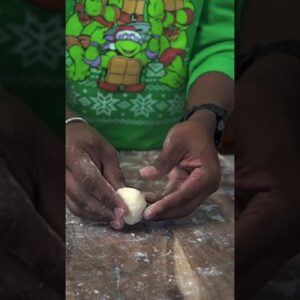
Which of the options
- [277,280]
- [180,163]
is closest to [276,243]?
[277,280]

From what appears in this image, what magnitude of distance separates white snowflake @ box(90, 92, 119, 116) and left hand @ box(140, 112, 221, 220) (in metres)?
0.06

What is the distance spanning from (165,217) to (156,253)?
0.05 meters

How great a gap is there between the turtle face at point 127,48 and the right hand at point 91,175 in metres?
0.08

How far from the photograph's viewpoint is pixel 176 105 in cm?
43

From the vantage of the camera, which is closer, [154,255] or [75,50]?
[75,50]
